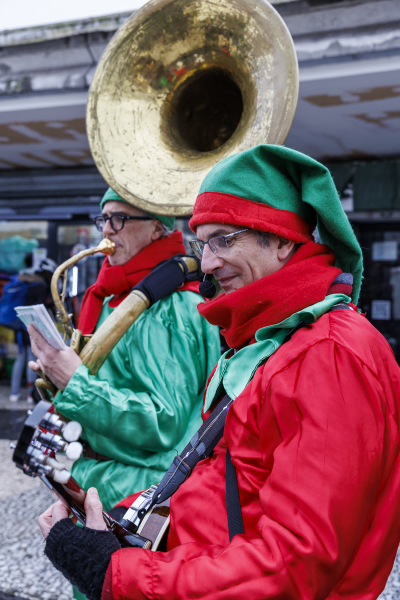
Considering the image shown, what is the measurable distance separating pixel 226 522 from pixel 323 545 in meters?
0.23

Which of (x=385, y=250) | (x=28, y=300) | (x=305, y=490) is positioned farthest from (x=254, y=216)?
(x=28, y=300)

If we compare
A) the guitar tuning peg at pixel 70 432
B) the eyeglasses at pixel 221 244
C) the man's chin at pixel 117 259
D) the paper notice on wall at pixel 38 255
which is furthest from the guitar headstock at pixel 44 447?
the paper notice on wall at pixel 38 255

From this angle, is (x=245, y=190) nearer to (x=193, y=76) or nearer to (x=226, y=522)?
(x=226, y=522)

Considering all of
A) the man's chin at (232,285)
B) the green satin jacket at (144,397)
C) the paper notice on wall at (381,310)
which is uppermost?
the man's chin at (232,285)

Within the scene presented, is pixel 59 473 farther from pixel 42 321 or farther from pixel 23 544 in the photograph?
pixel 23 544

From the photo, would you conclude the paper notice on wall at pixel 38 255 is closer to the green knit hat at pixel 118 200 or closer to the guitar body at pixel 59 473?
the green knit hat at pixel 118 200

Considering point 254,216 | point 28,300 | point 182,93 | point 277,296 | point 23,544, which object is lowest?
point 28,300

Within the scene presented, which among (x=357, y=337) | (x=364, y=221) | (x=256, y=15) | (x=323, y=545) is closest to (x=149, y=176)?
(x=256, y=15)

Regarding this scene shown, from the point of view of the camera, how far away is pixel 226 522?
3.05 feet

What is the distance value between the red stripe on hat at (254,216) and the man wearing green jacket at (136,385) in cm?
77

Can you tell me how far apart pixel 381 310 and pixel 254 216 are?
531cm

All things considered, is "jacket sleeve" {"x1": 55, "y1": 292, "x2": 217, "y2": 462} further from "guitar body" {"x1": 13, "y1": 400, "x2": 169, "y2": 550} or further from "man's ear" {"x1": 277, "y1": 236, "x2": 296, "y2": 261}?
"man's ear" {"x1": 277, "y1": 236, "x2": 296, "y2": 261}

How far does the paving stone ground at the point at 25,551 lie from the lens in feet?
8.06

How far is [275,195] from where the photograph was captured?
1071 mm
